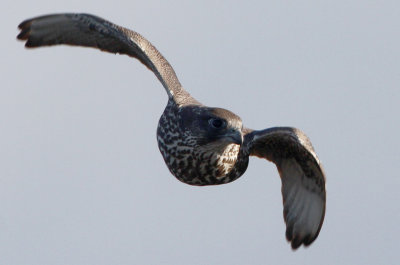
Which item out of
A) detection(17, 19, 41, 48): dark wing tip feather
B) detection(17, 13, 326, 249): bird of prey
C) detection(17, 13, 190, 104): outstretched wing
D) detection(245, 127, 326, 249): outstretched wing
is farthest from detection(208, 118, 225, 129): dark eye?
detection(17, 19, 41, 48): dark wing tip feather

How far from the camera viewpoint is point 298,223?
15.1 m

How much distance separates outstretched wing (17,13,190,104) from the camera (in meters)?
15.9

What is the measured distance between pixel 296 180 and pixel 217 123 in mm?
1805

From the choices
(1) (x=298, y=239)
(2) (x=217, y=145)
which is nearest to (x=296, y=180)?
(1) (x=298, y=239)

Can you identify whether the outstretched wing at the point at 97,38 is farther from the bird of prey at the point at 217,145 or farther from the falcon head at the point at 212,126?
the falcon head at the point at 212,126

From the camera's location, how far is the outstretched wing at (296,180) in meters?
14.7

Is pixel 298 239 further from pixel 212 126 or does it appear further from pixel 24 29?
pixel 24 29

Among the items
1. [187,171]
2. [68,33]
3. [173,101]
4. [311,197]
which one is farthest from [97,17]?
[311,197]

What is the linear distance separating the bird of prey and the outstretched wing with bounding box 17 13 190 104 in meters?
0.01

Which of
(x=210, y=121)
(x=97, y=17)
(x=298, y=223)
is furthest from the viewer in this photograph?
(x=97, y=17)

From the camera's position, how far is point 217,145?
1427 centimetres

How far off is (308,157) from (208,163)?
1.31 metres

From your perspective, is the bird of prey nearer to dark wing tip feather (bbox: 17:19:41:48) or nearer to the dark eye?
the dark eye

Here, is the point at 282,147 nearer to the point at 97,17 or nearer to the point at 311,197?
the point at 311,197
